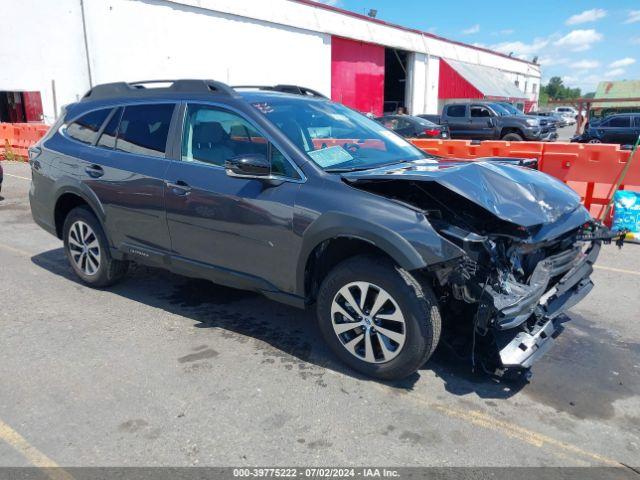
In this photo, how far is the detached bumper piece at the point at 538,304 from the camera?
3.02 meters

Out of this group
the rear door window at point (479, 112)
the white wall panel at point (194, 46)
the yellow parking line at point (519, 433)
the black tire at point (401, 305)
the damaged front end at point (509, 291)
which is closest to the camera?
the yellow parking line at point (519, 433)

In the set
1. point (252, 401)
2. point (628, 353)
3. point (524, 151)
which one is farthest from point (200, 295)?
point (524, 151)

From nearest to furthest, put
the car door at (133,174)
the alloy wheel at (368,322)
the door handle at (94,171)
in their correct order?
the alloy wheel at (368,322) → the car door at (133,174) → the door handle at (94,171)

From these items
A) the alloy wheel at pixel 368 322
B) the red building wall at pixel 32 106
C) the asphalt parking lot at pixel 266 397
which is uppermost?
the red building wall at pixel 32 106

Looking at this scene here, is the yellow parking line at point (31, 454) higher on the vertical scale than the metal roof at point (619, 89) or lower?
lower

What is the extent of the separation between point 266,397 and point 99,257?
255 centimetres

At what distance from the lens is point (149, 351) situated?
Result: 3.82 metres

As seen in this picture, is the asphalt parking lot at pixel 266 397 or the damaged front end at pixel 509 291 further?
the damaged front end at pixel 509 291

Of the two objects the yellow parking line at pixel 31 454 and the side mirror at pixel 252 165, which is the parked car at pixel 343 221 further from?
the yellow parking line at pixel 31 454

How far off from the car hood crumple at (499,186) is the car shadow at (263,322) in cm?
109

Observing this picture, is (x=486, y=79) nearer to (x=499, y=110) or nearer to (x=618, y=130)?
Result: (x=499, y=110)

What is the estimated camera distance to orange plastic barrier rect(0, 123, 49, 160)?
1547 centimetres

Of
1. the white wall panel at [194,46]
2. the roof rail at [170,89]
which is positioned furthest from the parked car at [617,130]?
the roof rail at [170,89]

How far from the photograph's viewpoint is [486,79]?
4475 centimetres
